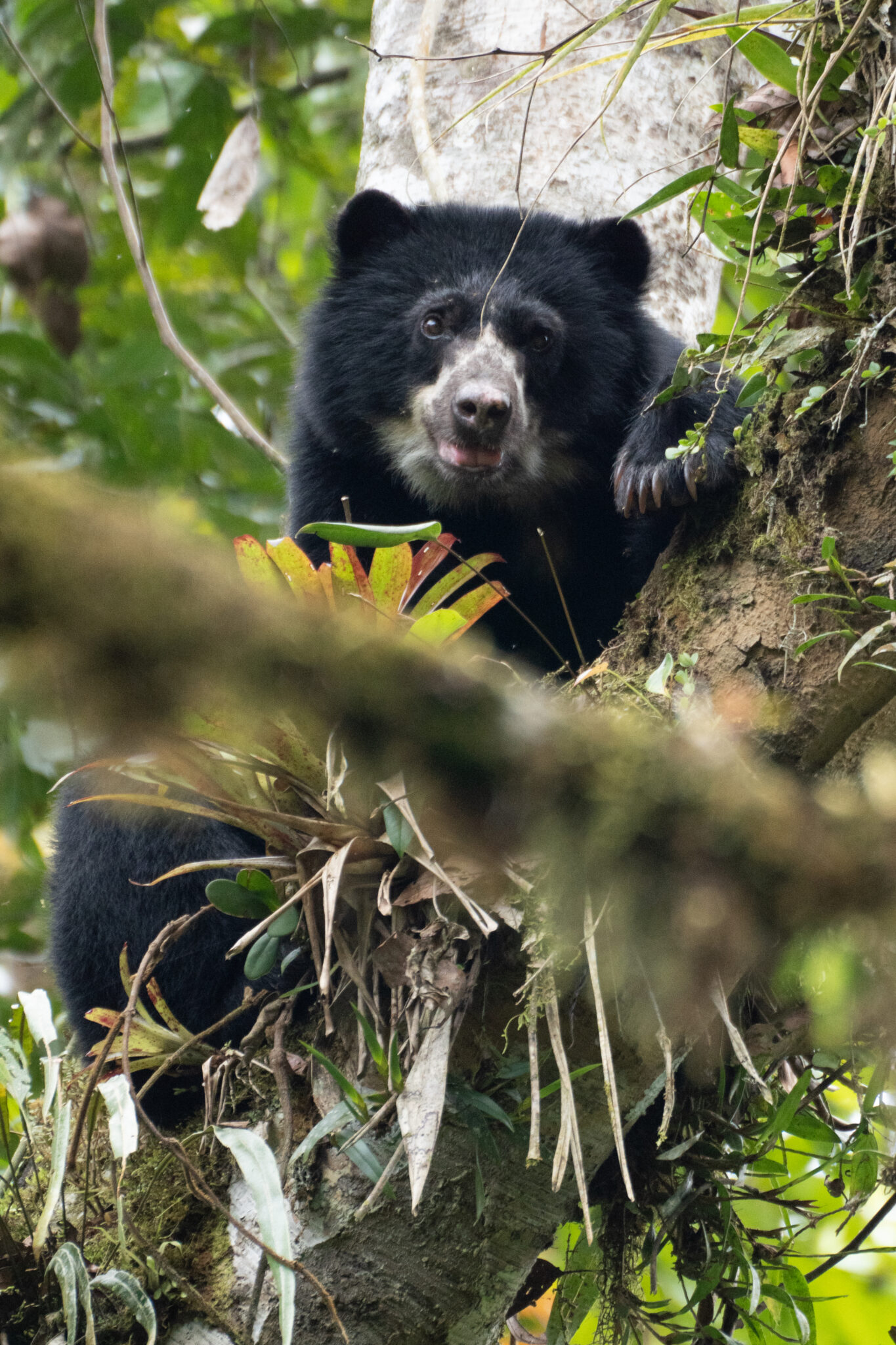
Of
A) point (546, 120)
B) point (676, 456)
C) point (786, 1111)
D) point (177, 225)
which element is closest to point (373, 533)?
point (676, 456)

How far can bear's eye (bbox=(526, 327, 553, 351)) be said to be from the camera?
11.2 ft

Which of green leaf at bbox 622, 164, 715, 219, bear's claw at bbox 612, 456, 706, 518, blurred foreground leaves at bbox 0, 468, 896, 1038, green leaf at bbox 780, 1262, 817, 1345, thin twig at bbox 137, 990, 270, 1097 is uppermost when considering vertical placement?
green leaf at bbox 622, 164, 715, 219

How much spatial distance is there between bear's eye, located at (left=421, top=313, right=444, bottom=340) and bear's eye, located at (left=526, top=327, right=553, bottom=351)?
26cm

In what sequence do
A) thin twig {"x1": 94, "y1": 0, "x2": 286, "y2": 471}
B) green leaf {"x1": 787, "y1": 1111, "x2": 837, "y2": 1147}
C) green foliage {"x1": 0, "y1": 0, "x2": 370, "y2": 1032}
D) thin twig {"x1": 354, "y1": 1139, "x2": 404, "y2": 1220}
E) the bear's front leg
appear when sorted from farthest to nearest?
green foliage {"x1": 0, "y1": 0, "x2": 370, "y2": 1032}
thin twig {"x1": 94, "y1": 0, "x2": 286, "y2": 471}
green leaf {"x1": 787, "y1": 1111, "x2": 837, "y2": 1147}
the bear's front leg
thin twig {"x1": 354, "y1": 1139, "x2": 404, "y2": 1220}

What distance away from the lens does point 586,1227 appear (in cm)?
159

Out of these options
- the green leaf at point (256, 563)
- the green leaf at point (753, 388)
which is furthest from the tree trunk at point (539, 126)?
the green leaf at point (256, 563)

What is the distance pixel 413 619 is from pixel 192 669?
4.22 ft

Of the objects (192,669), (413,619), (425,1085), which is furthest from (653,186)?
(192,669)

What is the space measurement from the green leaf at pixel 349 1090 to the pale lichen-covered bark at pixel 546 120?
2362 mm

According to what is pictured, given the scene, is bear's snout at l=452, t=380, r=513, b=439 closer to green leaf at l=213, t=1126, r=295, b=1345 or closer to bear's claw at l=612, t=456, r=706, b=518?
bear's claw at l=612, t=456, r=706, b=518

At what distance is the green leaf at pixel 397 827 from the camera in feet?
5.55

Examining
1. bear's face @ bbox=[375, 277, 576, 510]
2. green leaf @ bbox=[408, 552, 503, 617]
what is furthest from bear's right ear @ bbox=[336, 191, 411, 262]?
green leaf @ bbox=[408, 552, 503, 617]

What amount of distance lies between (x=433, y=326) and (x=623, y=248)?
58cm

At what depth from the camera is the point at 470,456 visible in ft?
10.6
